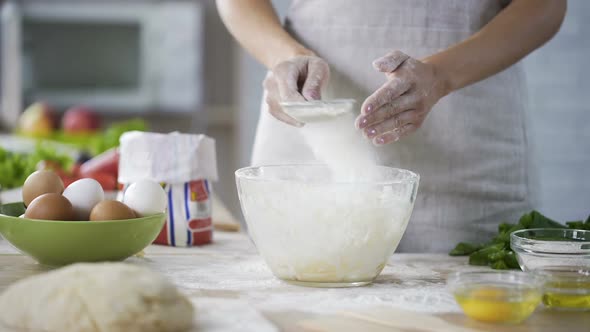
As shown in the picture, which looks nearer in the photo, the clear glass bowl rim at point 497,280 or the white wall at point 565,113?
the clear glass bowl rim at point 497,280

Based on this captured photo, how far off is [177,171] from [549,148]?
2.15 meters

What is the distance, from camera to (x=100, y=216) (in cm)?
113

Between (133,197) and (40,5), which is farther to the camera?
(40,5)

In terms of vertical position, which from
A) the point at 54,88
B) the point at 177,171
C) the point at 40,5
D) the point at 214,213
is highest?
the point at 40,5

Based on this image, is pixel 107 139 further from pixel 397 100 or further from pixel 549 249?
pixel 549 249

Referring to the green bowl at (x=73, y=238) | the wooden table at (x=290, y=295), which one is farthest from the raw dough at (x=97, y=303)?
the green bowl at (x=73, y=238)

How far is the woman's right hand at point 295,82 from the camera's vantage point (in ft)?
4.08

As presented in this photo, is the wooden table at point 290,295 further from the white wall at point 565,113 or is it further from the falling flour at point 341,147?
the white wall at point 565,113

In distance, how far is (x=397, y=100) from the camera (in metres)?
1.20

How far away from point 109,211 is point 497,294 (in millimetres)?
568

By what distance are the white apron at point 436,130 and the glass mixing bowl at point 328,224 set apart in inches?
18.4

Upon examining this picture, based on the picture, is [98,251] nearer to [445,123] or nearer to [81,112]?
[445,123]

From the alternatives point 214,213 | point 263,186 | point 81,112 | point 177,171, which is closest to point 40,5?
point 81,112

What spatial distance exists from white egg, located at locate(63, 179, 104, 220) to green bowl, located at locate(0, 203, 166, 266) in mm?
62
